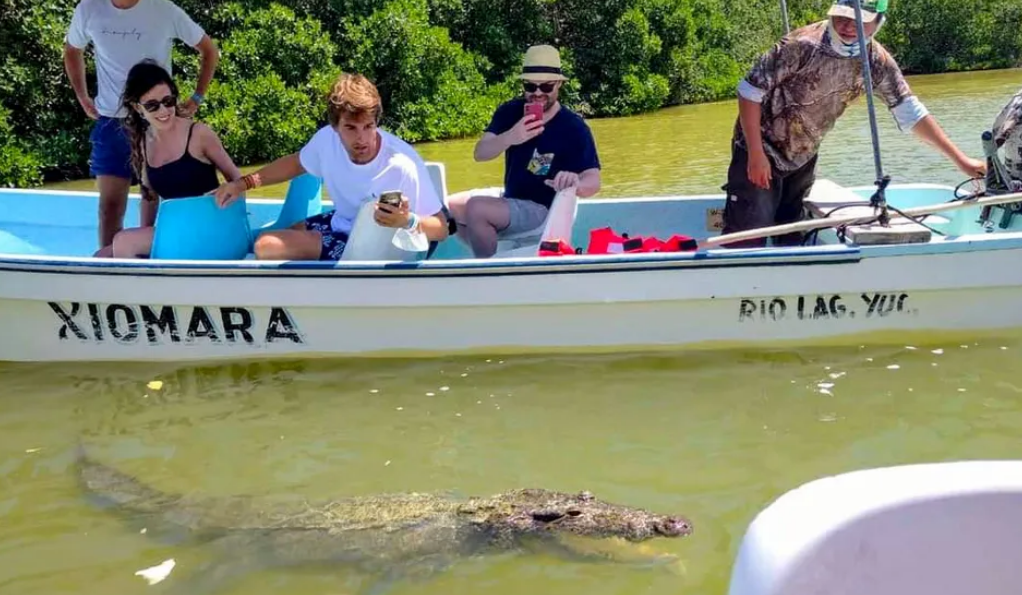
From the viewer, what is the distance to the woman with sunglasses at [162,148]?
16.4ft

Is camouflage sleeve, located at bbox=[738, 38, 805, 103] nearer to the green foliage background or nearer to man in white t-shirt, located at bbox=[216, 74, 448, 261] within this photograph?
man in white t-shirt, located at bbox=[216, 74, 448, 261]

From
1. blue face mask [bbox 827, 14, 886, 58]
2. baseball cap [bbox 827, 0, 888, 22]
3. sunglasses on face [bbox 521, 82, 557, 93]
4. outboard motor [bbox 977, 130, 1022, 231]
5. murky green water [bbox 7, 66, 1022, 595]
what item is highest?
baseball cap [bbox 827, 0, 888, 22]

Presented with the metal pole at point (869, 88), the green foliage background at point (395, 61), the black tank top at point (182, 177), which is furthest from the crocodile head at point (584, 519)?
the green foliage background at point (395, 61)

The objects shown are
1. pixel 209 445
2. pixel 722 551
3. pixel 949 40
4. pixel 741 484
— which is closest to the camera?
pixel 722 551

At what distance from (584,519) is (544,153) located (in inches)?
100.0

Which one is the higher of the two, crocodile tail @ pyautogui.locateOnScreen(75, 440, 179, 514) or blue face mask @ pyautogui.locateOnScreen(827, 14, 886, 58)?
blue face mask @ pyautogui.locateOnScreen(827, 14, 886, 58)

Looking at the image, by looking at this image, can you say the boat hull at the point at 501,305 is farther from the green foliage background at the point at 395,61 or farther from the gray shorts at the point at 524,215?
the green foliage background at the point at 395,61

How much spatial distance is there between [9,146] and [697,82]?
56.3 feet

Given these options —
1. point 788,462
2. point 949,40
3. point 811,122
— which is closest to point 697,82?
point 949,40

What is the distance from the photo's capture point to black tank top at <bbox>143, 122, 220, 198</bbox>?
208 inches

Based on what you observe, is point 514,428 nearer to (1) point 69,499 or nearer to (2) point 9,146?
(1) point 69,499

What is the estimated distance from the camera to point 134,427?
4.89m

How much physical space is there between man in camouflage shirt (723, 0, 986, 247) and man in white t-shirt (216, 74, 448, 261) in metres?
1.74

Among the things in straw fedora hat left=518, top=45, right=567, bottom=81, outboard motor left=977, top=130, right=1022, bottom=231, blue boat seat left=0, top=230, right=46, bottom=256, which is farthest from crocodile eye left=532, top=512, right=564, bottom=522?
blue boat seat left=0, top=230, right=46, bottom=256
